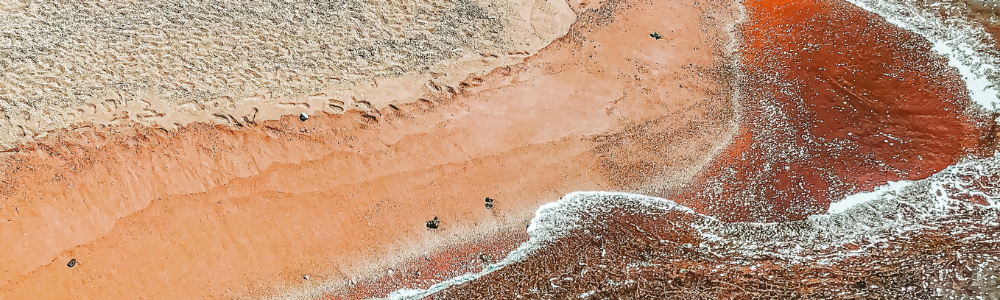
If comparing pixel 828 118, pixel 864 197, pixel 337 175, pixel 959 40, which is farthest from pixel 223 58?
pixel 959 40

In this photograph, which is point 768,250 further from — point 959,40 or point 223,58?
point 223,58

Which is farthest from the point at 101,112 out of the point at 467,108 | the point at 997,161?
the point at 997,161

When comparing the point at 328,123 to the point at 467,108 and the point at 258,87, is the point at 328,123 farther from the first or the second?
the point at 467,108

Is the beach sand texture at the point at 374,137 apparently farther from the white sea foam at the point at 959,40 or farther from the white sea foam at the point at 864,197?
the white sea foam at the point at 959,40

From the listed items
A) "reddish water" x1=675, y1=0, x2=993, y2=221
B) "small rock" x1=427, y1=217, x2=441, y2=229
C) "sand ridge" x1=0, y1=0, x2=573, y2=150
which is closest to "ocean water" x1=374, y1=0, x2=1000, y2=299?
"reddish water" x1=675, y1=0, x2=993, y2=221

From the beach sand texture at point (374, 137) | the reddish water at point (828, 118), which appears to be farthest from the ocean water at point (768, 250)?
the reddish water at point (828, 118)
